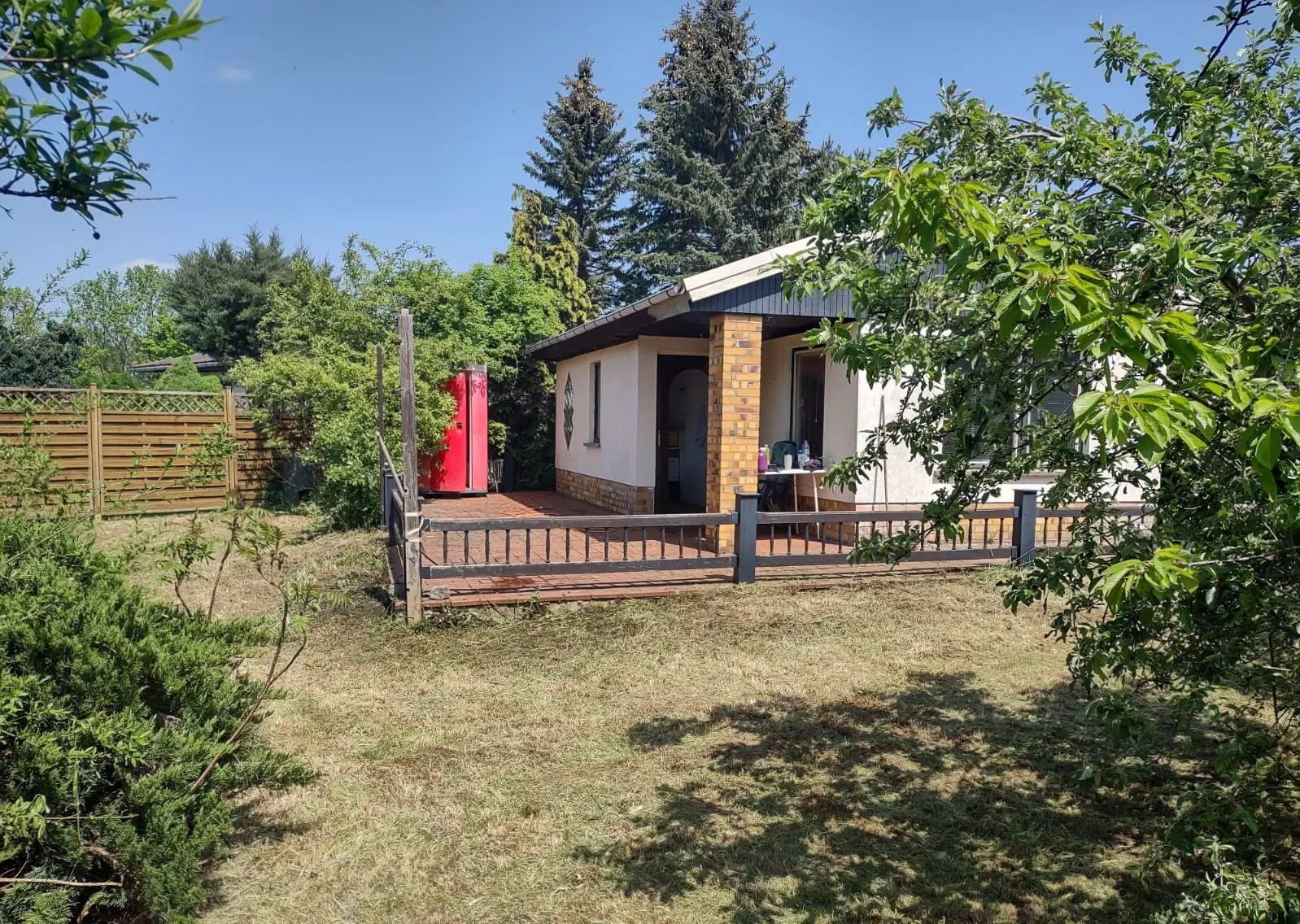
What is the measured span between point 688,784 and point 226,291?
33.5 meters

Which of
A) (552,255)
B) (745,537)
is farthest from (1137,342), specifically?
(552,255)

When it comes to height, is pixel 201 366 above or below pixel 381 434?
above

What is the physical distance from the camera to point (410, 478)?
6.89 meters

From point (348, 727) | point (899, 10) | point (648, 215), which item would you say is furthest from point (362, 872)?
point (648, 215)

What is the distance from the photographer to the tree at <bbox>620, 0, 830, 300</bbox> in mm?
27906

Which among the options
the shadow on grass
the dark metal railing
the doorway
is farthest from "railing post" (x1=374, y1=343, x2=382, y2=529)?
the shadow on grass

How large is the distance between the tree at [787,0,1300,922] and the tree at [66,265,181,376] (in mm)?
35516

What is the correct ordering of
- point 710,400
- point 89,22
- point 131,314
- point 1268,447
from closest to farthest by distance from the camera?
point 89,22, point 1268,447, point 710,400, point 131,314

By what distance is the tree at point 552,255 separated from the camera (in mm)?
24922

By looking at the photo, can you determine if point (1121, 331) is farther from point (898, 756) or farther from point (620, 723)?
point (620, 723)

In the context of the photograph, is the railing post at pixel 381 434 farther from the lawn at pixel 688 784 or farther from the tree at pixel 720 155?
the tree at pixel 720 155

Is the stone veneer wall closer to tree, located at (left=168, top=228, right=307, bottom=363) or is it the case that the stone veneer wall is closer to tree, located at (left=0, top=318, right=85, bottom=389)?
tree, located at (left=0, top=318, right=85, bottom=389)

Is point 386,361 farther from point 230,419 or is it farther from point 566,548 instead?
point 566,548

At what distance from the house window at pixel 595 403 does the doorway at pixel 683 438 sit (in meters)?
1.16
